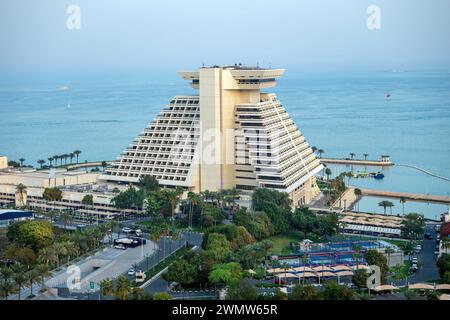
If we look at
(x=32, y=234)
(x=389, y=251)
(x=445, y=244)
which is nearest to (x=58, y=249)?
(x=32, y=234)

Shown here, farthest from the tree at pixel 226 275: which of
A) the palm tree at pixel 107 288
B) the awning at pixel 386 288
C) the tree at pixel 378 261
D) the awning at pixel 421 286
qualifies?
the awning at pixel 421 286

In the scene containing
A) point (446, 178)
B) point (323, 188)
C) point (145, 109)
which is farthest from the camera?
point (145, 109)

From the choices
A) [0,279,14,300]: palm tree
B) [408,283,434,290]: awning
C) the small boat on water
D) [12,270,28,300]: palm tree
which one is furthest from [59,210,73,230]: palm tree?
the small boat on water

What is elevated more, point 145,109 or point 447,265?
point 145,109

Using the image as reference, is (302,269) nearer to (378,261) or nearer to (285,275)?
(285,275)

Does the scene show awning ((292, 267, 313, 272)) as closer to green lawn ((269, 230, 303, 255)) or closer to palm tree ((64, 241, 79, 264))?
green lawn ((269, 230, 303, 255))

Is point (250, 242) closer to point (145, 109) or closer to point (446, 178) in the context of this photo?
point (446, 178)

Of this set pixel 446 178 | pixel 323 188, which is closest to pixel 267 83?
pixel 323 188
